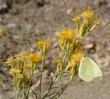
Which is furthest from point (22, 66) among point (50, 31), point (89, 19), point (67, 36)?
point (50, 31)

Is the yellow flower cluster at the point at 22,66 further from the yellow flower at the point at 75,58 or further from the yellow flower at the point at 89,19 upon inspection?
the yellow flower at the point at 89,19

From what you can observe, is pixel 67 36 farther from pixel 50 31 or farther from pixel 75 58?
pixel 50 31

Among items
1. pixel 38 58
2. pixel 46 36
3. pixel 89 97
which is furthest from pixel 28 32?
pixel 38 58

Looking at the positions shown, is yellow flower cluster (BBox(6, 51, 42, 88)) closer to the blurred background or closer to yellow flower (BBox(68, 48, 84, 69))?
yellow flower (BBox(68, 48, 84, 69))

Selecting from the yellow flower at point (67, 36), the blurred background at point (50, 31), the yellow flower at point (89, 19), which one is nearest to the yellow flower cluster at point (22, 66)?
the yellow flower at point (67, 36)

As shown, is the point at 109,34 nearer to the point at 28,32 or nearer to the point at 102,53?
the point at 102,53

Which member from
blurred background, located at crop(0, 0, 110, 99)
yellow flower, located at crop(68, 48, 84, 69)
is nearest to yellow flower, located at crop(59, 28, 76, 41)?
yellow flower, located at crop(68, 48, 84, 69)
